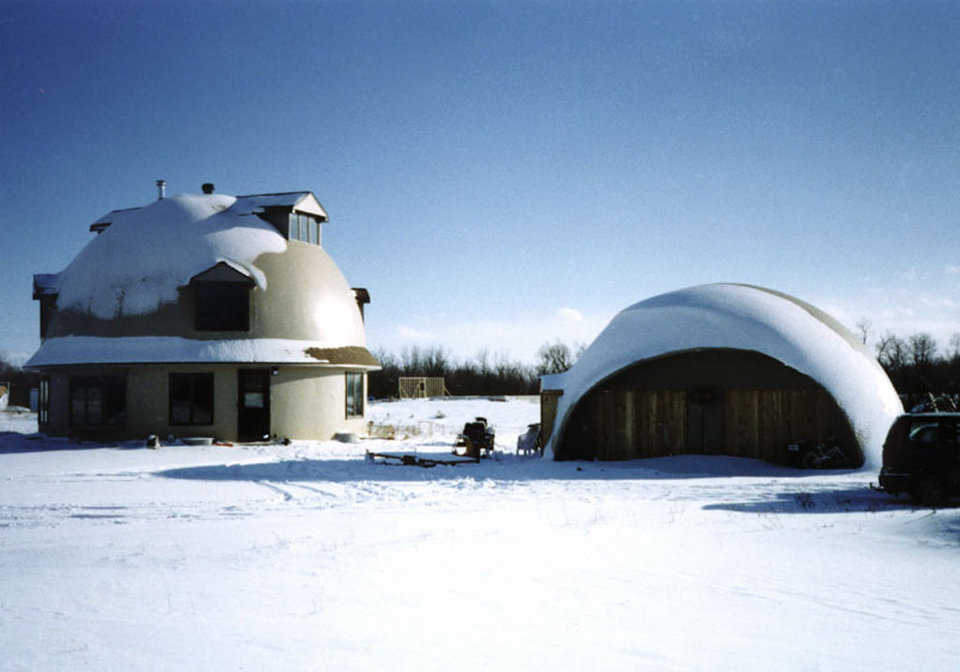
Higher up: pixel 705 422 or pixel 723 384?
pixel 723 384

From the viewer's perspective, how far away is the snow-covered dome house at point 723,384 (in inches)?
705

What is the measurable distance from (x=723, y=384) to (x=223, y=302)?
51.5 feet

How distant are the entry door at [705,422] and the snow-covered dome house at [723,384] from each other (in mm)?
25

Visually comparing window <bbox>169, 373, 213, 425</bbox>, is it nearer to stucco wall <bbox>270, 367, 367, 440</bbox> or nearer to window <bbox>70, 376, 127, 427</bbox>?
window <bbox>70, 376, 127, 427</bbox>

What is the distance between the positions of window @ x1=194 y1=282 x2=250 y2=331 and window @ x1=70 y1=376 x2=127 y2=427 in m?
3.40

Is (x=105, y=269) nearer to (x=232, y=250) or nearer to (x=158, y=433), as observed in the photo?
(x=232, y=250)

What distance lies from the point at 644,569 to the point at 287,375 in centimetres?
1925

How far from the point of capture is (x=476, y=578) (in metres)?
7.33

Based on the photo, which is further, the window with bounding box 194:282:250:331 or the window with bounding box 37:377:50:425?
the window with bounding box 37:377:50:425

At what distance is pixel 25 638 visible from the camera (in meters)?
5.45

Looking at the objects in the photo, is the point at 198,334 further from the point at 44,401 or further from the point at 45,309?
the point at 45,309

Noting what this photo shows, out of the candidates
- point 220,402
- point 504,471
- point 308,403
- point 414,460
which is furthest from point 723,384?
point 220,402

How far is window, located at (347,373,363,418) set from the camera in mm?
27914

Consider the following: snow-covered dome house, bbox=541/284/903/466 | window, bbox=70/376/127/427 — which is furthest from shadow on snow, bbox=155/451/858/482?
window, bbox=70/376/127/427
